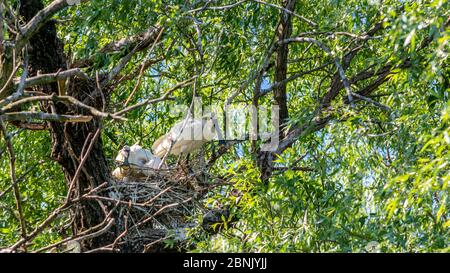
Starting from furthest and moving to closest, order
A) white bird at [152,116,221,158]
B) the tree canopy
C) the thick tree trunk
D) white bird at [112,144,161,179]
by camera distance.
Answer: white bird at [152,116,221,158]
white bird at [112,144,161,179]
the thick tree trunk
the tree canopy

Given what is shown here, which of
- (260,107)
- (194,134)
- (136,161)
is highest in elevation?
(260,107)

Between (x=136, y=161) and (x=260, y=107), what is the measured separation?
127 centimetres

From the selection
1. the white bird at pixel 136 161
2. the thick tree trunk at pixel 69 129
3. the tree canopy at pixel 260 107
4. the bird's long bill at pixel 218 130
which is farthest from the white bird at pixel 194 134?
the thick tree trunk at pixel 69 129

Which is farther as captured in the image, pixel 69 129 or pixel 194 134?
pixel 194 134

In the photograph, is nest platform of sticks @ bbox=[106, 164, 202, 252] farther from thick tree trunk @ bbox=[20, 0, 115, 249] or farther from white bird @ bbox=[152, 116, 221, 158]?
white bird @ bbox=[152, 116, 221, 158]

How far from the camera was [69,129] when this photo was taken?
7.89 meters

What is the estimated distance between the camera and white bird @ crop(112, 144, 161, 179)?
337 inches

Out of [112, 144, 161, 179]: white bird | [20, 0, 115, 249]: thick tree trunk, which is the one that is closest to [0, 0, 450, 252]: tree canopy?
[20, 0, 115, 249]: thick tree trunk

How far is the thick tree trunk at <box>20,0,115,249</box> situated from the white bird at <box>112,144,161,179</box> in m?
0.65

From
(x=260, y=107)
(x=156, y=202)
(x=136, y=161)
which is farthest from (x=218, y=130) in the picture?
(x=156, y=202)

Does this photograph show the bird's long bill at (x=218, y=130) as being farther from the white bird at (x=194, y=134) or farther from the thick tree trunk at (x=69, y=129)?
the thick tree trunk at (x=69, y=129)

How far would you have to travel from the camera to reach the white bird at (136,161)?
8.56 metres

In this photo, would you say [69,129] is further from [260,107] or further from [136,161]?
[260,107]

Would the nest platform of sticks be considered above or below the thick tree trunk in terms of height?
below
